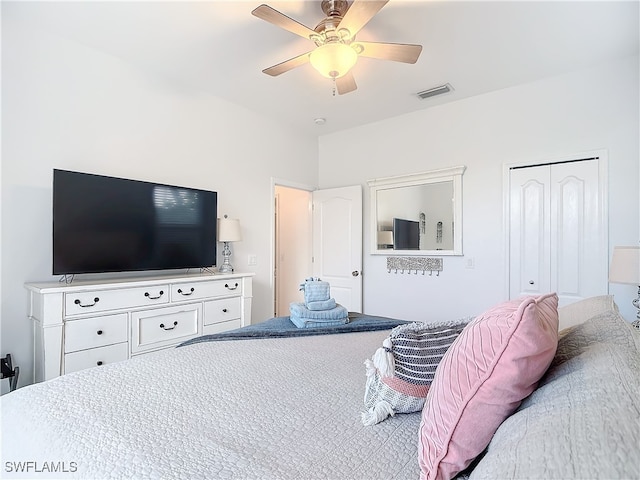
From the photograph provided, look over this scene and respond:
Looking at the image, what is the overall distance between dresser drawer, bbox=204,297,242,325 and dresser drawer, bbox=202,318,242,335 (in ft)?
0.09

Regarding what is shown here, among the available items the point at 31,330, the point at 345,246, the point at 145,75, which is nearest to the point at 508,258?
the point at 345,246

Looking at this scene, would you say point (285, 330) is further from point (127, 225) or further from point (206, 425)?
point (127, 225)

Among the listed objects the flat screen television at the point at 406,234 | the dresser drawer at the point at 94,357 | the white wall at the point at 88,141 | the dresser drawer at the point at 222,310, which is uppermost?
the white wall at the point at 88,141

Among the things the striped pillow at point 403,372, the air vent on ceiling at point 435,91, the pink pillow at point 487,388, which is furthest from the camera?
the air vent on ceiling at point 435,91

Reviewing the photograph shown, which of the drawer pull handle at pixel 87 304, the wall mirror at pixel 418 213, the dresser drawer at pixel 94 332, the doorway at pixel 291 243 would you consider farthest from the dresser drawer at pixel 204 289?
the wall mirror at pixel 418 213

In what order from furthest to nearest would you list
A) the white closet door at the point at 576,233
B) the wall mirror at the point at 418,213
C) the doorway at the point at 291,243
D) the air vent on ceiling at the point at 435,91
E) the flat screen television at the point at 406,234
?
1. the doorway at the point at 291,243
2. the flat screen television at the point at 406,234
3. the wall mirror at the point at 418,213
4. the air vent on ceiling at the point at 435,91
5. the white closet door at the point at 576,233

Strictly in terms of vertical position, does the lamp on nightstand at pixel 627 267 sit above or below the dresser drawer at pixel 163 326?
above

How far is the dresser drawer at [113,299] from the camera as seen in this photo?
2.18m

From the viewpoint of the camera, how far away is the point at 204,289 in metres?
2.92

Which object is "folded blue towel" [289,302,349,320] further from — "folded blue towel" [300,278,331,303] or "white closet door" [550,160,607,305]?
"white closet door" [550,160,607,305]

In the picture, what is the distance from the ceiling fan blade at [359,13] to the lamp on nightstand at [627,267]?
2147 mm

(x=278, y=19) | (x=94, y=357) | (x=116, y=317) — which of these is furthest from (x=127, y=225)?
(x=278, y=19)

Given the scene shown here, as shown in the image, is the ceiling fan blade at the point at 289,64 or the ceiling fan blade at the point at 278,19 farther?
the ceiling fan blade at the point at 289,64

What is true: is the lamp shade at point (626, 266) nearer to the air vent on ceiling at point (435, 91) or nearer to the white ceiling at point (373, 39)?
the white ceiling at point (373, 39)
